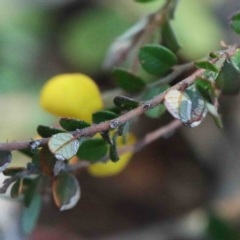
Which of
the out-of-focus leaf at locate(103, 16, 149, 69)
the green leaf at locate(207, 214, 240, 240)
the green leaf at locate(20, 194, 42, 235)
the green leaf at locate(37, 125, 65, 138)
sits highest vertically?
the out-of-focus leaf at locate(103, 16, 149, 69)

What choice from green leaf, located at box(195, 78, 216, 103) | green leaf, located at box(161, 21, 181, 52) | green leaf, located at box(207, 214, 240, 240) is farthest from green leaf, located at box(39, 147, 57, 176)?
green leaf, located at box(207, 214, 240, 240)

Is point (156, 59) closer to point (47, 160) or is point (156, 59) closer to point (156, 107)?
point (156, 107)

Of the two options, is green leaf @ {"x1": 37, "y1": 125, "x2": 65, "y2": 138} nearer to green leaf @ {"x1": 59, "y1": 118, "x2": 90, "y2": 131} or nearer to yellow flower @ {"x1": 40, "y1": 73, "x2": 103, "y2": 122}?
green leaf @ {"x1": 59, "y1": 118, "x2": 90, "y2": 131}

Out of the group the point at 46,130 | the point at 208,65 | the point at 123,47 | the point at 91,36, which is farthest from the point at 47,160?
the point at 91,36

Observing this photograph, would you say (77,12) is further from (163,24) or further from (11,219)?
(163,24)

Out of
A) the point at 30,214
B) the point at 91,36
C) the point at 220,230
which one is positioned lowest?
the point at 220,230

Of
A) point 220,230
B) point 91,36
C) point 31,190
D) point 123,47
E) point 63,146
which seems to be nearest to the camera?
point 63,146
